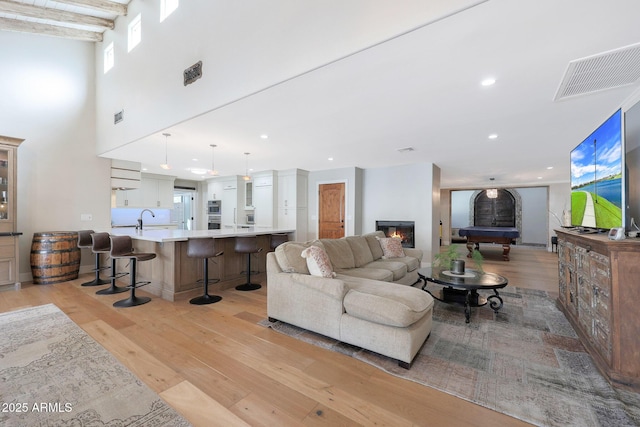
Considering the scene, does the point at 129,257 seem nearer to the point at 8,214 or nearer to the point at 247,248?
the point at 247,248

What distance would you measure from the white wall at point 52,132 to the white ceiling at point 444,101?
719 mm

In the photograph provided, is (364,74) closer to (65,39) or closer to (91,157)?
(91,157)

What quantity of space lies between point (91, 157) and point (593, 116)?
27.9ft

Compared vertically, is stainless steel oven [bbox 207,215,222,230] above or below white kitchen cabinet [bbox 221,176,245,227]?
below

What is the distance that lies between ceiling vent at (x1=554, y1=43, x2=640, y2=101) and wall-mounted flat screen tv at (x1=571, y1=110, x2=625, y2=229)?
295 millimetres

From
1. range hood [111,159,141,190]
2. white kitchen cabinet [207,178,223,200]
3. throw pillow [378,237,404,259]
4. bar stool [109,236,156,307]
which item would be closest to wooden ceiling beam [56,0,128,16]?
range hood [111,159,141,190]

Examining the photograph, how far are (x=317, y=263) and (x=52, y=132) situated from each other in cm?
599

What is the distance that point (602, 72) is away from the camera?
2256 millimetres

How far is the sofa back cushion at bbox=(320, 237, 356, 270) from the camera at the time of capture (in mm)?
3691

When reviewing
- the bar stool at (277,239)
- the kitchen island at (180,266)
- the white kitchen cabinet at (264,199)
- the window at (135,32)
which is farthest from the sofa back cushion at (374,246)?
the window at (135,32)

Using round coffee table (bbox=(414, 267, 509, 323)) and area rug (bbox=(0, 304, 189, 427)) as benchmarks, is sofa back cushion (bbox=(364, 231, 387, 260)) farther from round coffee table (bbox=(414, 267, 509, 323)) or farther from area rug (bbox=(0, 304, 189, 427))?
area rug (bbox=(0, 304, 189, 427))

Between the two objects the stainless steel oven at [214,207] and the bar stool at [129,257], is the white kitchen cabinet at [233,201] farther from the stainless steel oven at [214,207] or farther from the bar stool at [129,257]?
the bar stool at [129,257]

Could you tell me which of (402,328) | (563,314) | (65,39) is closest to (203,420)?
(402,328)

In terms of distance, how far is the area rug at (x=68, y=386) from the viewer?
1.59 meters
